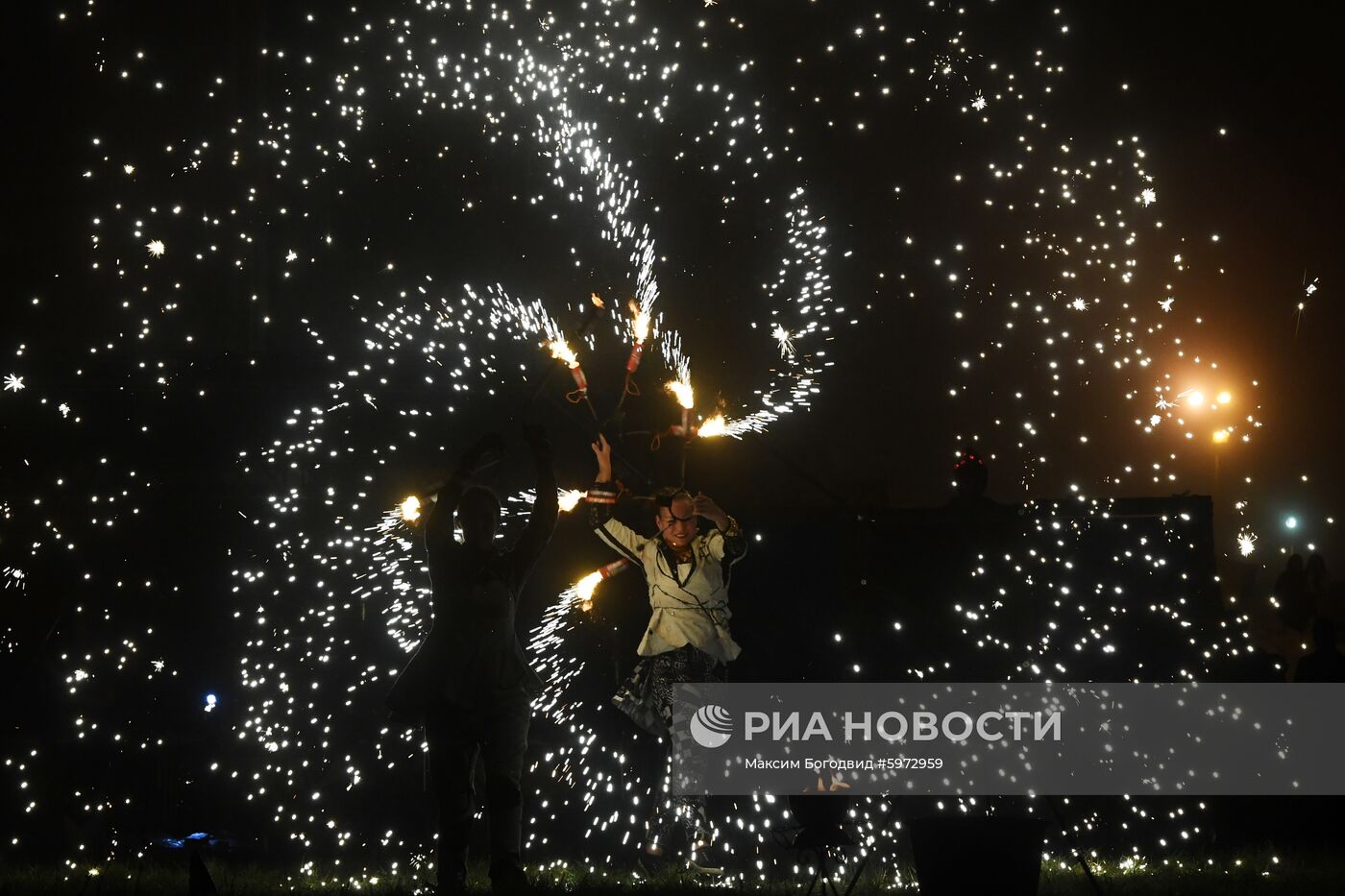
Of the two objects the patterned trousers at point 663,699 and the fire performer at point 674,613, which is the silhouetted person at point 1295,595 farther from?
the patterned trousers at point 663,699

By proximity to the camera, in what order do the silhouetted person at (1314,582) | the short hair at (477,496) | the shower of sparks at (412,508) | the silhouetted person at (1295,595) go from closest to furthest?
the short hair at (477,496) → the shower of sparks at (412,508) → the silhouetted person at (1295,595) → the silhouetted person at (1314,582)

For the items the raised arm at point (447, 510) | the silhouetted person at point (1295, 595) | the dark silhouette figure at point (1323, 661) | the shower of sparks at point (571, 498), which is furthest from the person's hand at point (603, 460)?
the silhouetted person at point (1295, 595)

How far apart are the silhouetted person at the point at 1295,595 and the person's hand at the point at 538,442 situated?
782 centimetres

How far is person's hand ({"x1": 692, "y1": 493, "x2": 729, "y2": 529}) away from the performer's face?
4cm

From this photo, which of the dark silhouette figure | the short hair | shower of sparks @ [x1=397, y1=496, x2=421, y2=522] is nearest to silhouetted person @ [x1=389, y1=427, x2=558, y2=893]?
the short hair

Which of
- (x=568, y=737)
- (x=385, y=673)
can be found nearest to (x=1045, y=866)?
(x=568, y=737)

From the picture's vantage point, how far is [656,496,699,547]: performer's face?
23.9ft

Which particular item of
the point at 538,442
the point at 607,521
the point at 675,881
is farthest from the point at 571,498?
the point at 675,881

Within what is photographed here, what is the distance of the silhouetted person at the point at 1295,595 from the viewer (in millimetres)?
10438

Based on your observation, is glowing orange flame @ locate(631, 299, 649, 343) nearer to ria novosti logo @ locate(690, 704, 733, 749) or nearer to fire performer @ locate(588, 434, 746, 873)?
fire performer @ locate(588, 434, 746, 873)

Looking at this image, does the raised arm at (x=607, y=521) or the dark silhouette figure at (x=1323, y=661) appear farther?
the dark silhouette figure at (x=1323, y=661)

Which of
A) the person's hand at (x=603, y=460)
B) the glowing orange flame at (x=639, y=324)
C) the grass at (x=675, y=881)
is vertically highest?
the glowing orange flame at (x=639, y=324)

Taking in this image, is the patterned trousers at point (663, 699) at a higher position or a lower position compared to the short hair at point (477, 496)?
lower

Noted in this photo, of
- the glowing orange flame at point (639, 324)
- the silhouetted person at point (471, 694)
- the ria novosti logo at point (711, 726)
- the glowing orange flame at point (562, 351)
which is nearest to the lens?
the silhouetted person at point (471, 694)
